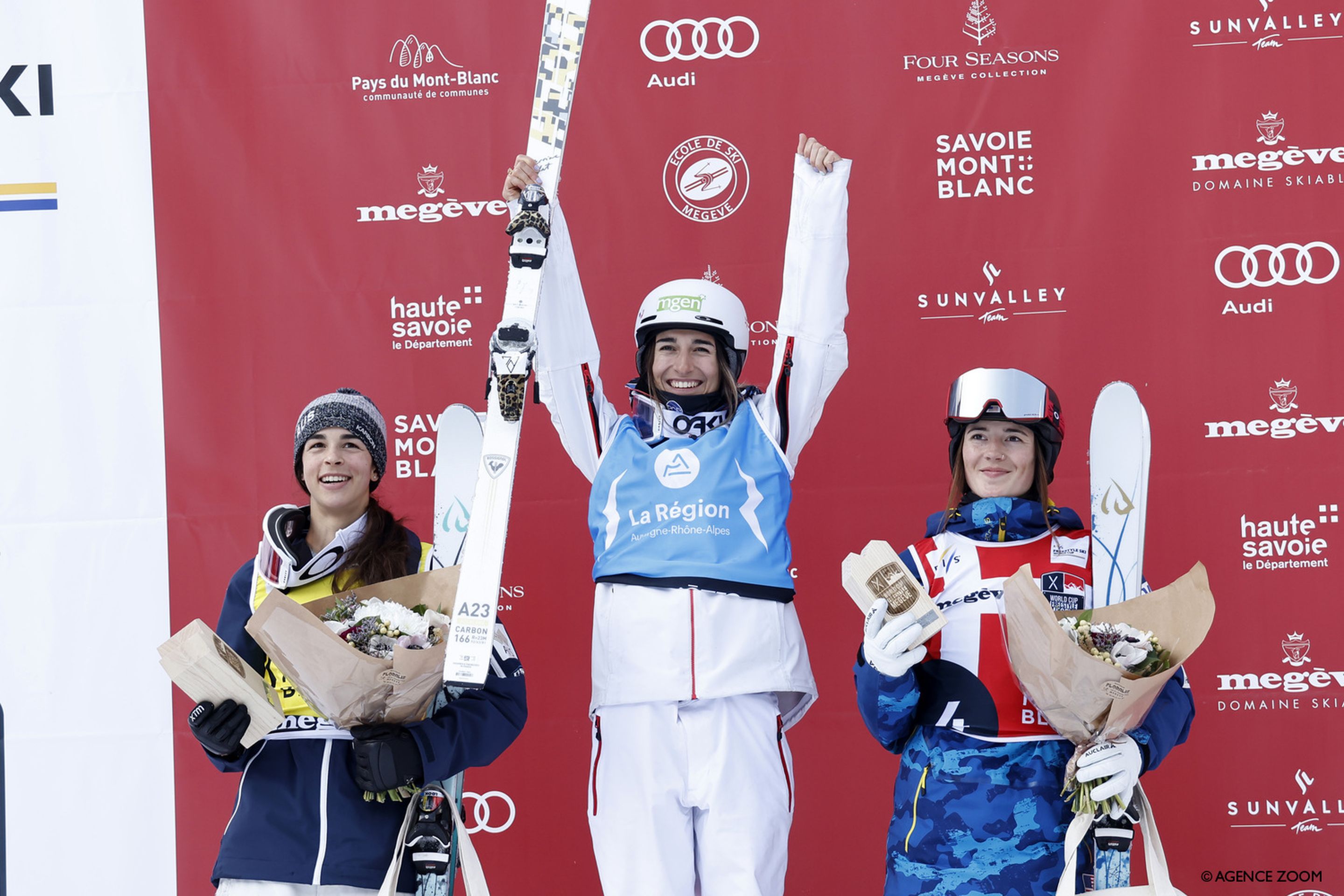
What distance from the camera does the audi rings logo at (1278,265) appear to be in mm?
3766

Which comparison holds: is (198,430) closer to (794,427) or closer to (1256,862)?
(794,427)

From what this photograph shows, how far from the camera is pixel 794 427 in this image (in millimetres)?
3000

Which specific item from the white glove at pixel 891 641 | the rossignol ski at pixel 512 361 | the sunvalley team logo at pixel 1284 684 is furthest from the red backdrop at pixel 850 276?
the white glove at pixel 891 641

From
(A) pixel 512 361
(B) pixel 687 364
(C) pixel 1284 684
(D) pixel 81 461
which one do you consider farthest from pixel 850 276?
(D) pixel 81 461

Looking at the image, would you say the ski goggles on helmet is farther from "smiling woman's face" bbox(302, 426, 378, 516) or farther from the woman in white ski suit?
"smiling woman's face" bbox(302, 426, 378, 516)

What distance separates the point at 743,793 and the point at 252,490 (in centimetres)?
197

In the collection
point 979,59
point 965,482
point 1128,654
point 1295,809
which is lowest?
point 1295,809

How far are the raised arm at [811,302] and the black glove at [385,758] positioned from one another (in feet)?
3.64

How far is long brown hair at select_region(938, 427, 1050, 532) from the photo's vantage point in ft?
9.14

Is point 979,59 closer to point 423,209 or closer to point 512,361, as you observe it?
point 423,209

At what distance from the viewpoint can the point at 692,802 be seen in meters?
2.77

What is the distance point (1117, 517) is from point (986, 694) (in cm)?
48

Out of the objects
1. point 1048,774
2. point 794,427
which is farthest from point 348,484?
point 1048,774

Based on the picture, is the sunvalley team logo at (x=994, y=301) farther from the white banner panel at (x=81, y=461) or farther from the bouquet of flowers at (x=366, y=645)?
the white banner panel at (x=81, y=461)
